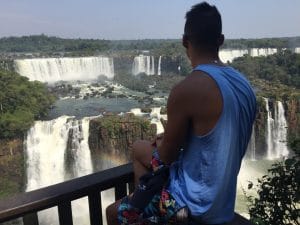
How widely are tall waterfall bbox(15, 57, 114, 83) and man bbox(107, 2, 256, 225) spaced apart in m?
26.4

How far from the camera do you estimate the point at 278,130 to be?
18.1 meters

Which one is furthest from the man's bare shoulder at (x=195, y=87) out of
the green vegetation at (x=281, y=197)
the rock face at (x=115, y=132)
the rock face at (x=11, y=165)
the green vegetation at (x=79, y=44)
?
the green vegetation at (x=79, y=44)

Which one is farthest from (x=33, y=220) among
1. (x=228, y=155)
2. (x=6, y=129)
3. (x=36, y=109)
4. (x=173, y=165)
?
(x=36, y=109)

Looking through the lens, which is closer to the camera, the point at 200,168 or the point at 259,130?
the point at 200,168

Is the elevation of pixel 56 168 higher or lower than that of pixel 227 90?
lower

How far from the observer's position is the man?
1041mm

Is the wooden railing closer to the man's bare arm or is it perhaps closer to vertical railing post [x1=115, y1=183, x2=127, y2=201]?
vertical railing post [x1=115, y1=183, x2=127, y2=201]

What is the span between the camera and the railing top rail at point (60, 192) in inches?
46.5

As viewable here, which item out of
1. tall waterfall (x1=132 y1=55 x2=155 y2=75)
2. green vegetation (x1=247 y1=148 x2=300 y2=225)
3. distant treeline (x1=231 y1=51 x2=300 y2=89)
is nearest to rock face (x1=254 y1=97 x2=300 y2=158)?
distant treeline (x1=231 y1=51 x2=300 y2=89)

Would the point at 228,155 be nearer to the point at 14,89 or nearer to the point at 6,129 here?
the point at 6,129

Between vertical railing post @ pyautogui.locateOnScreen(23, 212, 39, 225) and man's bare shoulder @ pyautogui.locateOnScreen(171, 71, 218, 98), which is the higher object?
man's bare shoulder @ pyautogui.locateOnScreen(171, 71, 218, 98)

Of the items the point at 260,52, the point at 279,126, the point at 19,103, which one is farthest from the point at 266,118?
the point at 260,52

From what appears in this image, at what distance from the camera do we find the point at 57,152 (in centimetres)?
1644

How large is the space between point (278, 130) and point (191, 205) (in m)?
17.9
